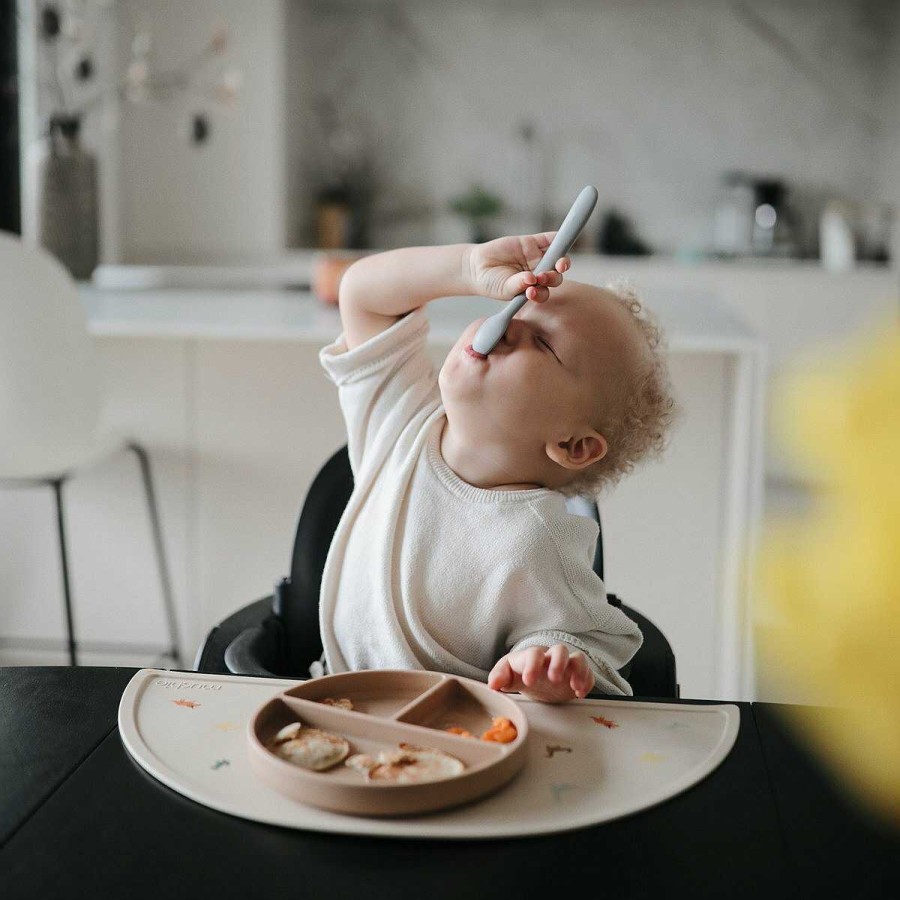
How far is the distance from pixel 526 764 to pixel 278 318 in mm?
1776

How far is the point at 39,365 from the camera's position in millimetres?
1975

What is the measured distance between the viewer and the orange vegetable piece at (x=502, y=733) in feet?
2.23

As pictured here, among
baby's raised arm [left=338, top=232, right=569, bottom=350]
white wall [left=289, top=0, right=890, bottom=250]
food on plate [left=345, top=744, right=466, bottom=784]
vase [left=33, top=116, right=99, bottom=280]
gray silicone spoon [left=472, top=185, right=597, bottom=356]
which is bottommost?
food on plate [left=345, top=744, right=466, bottom=784]

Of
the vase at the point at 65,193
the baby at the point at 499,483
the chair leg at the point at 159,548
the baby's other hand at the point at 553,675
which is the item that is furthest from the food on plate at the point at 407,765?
the vase at the point at 65,193

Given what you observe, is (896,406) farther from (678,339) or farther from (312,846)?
(678,339)

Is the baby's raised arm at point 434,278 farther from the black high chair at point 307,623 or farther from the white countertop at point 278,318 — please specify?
the white countertop at point 278,318

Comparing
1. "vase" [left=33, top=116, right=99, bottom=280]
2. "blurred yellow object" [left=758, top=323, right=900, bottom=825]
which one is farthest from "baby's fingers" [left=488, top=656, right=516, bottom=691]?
"vase" [left=33, top=116, right=99, bottom=280]

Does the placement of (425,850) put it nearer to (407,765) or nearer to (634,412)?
(407,765)

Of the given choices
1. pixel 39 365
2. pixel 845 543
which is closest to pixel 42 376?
pixel 39 365

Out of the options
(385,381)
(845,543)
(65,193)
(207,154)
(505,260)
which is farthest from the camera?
(207,154)

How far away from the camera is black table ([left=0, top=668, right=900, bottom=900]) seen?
0.53 m

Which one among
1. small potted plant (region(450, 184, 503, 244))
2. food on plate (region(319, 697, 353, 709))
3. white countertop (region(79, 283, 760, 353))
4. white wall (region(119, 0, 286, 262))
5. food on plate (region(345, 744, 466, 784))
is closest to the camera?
food on plate (region(345, 744, 466, 784))

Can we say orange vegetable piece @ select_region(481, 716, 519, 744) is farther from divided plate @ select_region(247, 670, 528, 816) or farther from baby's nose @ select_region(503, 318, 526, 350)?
baby's nose @ select_region(503, 318, 526, 350)

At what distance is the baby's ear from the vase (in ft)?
7.14
